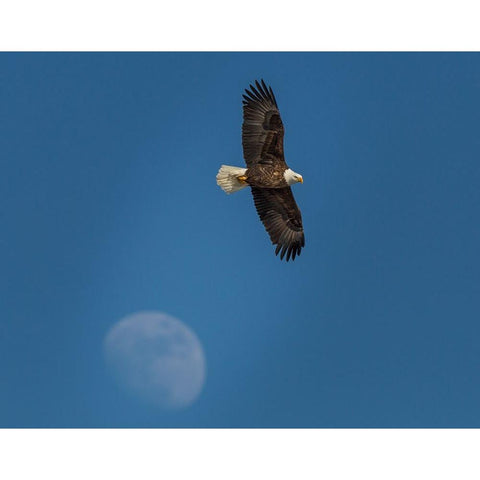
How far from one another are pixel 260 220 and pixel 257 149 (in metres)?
1.67

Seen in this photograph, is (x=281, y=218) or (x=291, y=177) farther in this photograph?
(x=281, y=218)

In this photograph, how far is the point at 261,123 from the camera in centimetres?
1492

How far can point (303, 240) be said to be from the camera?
53.4 feet

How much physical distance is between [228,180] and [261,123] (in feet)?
4.11

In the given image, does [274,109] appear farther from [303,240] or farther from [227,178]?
[303,240]

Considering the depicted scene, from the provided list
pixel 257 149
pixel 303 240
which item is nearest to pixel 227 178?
pixel 257 149

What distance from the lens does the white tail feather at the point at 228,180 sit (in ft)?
50.6

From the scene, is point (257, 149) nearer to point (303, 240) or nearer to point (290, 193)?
point (290, 193)

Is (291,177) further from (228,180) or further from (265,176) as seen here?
(228,180)

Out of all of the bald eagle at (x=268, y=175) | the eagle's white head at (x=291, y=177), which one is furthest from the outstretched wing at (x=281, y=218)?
the eagle's white head at (x=291, y=177)

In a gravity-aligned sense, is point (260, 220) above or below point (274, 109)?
below

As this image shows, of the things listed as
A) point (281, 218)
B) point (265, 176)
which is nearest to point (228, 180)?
point (265, 176)

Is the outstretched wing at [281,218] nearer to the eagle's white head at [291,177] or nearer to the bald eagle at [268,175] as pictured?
the bald eagle at [268,175]

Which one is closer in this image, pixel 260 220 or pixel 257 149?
pixel 257 149
